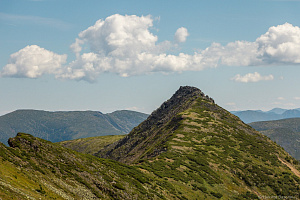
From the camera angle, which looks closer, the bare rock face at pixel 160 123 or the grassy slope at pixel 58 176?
the grassy slope at pixel 58 176

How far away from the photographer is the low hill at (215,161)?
2527 inches

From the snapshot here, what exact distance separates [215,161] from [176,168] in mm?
16535

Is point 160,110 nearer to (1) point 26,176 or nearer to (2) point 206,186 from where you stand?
(2) point 206,186

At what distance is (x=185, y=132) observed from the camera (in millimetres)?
103188

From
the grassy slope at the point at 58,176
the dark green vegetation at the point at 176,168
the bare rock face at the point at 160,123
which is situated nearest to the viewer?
the grassy slope at the point at 58,176

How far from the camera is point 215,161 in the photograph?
263 ft

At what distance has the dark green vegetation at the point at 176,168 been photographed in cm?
3709

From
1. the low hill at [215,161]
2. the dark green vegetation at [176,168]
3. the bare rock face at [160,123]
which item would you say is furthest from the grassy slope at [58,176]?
the bare rock face at [160,123]

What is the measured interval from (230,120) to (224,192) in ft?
213

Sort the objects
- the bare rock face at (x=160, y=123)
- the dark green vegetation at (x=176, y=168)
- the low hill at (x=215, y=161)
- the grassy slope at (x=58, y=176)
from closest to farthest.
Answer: the grassy slope at (x=58, y=176)
the dark green vegetation at (x=176, y=168)
the low hill at (x=215, y=161)
the bare rock face at (x=160, y=123)

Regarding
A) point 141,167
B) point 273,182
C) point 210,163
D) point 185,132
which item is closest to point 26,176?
point 141,167

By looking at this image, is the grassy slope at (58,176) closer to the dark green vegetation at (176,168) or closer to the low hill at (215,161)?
the dark green vegetation at (176,168)

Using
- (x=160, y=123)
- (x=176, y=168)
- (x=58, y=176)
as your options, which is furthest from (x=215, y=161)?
(x=160, y=123)

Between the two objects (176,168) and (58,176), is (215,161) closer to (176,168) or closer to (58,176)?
(176,168)
